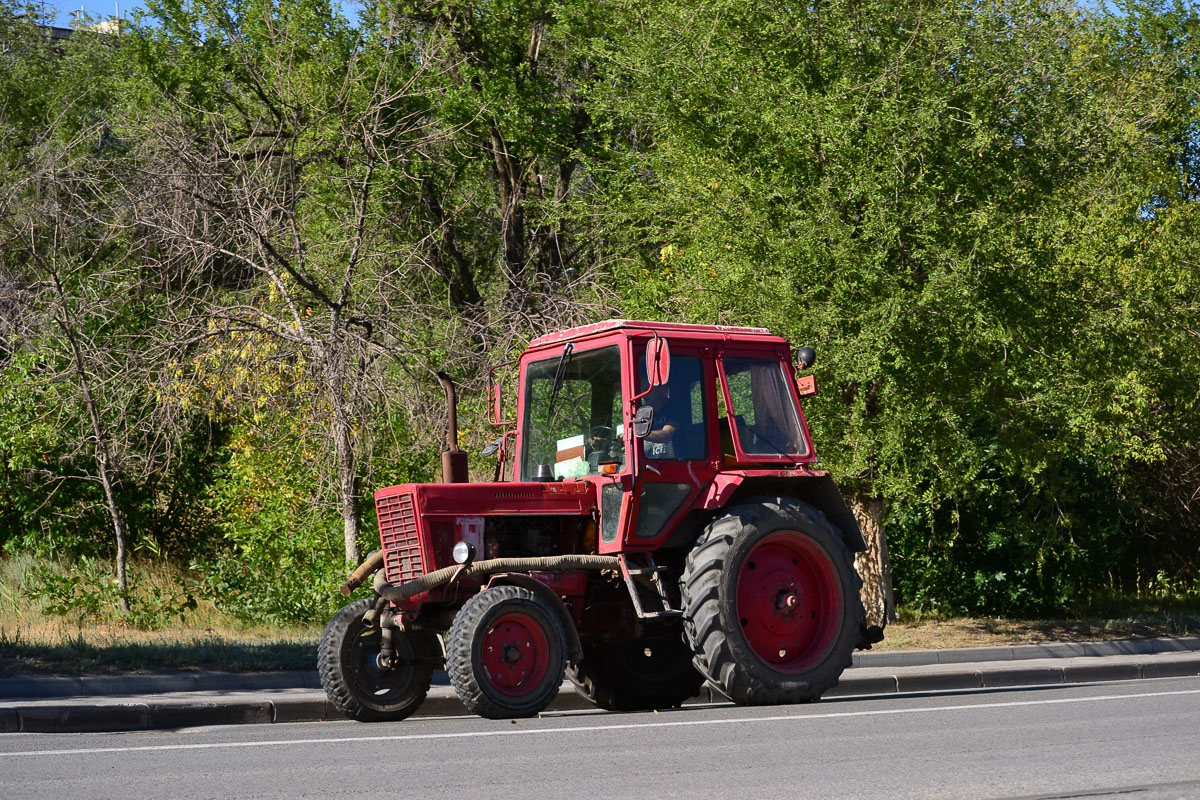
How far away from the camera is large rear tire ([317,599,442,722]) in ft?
30.3

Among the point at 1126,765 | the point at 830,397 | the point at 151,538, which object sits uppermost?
the point at 830,397

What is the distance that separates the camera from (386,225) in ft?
59.3

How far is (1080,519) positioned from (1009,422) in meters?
4.83

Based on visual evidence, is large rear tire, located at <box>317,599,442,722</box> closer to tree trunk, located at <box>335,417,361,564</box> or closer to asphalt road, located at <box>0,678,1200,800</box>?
asphalt road, located at <box>0,678,1200,800</box>

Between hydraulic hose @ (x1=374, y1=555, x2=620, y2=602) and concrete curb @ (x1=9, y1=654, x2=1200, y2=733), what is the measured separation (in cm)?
156

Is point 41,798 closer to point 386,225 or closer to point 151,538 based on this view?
point 386,225

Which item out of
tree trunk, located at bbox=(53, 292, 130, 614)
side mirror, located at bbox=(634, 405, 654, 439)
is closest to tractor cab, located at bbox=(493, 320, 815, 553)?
side mirror, located at bbox=(634, 405, 654, 439)

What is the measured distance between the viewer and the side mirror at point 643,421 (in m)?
9.15

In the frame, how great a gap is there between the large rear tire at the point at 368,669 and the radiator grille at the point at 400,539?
323 mm

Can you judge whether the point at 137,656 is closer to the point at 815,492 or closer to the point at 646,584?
the point at 646,584

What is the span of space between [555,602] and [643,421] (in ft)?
4.65

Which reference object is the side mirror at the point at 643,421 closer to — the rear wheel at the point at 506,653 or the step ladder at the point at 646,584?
the step ladder at the point at 646,584

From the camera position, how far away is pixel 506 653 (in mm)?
8672

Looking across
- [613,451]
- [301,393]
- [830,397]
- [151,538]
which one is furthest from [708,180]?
[151,538]
